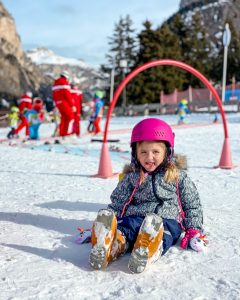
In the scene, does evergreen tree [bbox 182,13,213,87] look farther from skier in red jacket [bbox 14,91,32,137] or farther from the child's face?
the child's face

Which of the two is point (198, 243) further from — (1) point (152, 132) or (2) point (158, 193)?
(1) point (152, 132)

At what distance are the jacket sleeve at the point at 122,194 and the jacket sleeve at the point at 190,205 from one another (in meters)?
0.35

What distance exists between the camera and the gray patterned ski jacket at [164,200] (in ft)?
10.2

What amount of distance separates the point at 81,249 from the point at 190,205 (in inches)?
31.1

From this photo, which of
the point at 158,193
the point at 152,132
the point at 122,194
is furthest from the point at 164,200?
the point at 152,132

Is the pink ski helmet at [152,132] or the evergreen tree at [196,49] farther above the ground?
the evergreen tree at [196,49]

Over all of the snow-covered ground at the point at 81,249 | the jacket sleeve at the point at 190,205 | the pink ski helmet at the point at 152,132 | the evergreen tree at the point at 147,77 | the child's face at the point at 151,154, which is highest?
the evergreen tree at the point at 147,77

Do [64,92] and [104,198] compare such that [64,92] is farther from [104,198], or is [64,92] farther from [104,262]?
[104,262]

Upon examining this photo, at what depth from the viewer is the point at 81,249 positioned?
9.61 ft

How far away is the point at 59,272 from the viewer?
2488mm

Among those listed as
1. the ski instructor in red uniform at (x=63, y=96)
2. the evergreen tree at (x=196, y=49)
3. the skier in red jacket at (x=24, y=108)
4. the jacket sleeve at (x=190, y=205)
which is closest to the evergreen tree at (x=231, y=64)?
the evergreen tree at (x=196, y=49)

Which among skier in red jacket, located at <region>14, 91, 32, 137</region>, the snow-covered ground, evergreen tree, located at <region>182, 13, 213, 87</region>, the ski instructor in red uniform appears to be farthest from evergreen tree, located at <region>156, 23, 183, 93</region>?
the snow-covered ground

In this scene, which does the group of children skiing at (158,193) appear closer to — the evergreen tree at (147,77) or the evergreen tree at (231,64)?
the evergreen tree at (147,77)

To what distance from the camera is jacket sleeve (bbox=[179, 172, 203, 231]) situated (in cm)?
309
